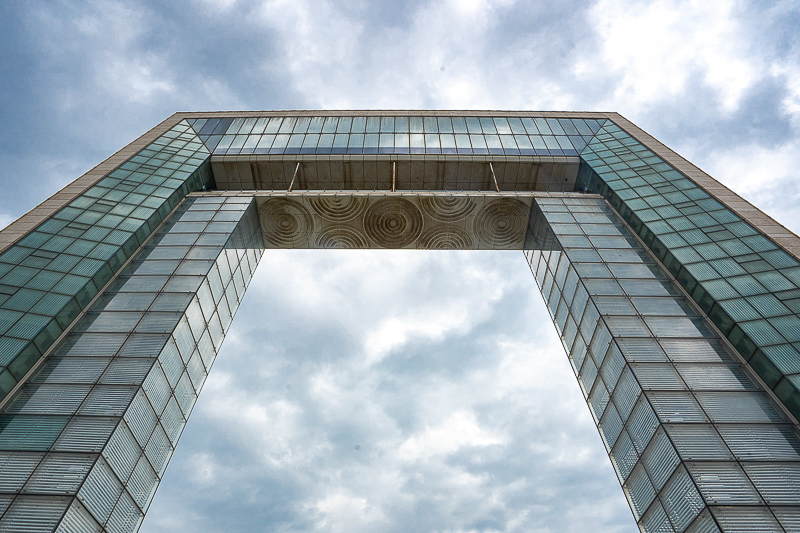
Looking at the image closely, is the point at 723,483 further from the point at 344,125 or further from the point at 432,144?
the point at 344,125

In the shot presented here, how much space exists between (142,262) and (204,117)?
20.4m

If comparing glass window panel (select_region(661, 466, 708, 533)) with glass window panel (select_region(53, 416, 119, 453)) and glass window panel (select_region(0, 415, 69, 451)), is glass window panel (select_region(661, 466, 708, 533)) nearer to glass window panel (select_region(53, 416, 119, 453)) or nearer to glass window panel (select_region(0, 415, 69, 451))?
glass window panel (select_region(53, 416, 119, 453))

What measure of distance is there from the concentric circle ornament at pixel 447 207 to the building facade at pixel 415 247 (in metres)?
0.13

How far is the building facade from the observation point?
1564cm

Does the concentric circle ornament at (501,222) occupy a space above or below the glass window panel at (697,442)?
above

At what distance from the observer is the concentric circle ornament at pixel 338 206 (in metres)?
31.9

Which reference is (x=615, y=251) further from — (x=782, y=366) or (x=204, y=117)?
(x=204, y=117)

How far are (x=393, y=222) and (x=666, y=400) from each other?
21.3 meters

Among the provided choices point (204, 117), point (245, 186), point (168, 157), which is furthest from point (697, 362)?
point (204, 117)

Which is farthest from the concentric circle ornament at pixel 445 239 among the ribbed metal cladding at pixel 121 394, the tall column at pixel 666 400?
the ribbed metal cladding at pixel 121 394

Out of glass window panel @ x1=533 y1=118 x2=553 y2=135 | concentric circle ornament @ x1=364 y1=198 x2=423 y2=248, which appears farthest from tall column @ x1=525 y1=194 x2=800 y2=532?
glass window panel @ x1=533 y1=118 x2=553 y2=135

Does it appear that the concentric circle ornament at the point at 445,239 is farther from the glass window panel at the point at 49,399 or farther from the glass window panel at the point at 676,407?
the glass window panel at the point at 49,399

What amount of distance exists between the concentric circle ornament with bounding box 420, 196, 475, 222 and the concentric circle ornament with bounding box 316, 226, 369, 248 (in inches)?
224

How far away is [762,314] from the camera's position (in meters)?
19.7
